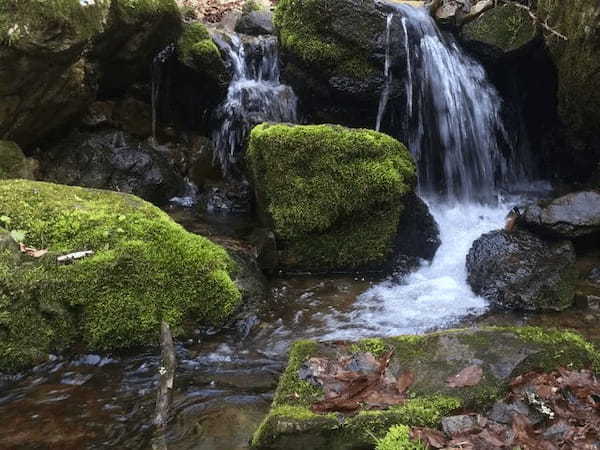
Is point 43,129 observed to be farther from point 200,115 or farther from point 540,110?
point 540,110

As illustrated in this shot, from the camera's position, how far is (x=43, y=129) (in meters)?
7.63

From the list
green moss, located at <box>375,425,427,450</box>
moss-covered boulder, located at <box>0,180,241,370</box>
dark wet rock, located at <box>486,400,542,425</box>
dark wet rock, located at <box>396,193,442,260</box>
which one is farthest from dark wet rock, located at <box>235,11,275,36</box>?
green moss, located at <box>375,425,427,450</box>

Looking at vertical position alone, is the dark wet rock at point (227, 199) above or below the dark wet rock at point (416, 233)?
above

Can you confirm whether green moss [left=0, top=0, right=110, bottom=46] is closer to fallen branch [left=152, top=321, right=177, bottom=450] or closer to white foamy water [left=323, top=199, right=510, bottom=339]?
fallen branch [left=152, top=321, right=177, bottom=450]

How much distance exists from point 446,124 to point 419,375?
263 inches

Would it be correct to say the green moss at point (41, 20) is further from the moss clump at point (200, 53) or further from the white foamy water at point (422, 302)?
the white foamy water at point (422, 302)

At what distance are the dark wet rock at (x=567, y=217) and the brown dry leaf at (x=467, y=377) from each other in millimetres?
4247

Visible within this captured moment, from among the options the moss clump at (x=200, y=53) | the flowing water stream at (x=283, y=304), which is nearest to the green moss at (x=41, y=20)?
the flowing water stream at (x=283, y=304)

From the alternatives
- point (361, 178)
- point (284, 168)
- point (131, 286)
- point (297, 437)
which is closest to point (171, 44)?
point (284, 168)

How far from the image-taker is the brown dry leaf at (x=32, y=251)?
4.33m

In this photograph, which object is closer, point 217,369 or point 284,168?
point 217,369

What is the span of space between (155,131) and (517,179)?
6.70m

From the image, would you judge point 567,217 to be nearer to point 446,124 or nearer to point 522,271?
point 522,271

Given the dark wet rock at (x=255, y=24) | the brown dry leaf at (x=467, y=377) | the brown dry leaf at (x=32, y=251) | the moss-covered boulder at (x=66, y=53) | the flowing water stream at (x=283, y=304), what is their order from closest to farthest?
the brown dry leaf at (x=467, y=377), the flowing water stream at (x=283, y=304), the brown dry leaf at (x=32, y=251), the moss-covered boulder at (x=66, y=53), the dark wet rock at (x=255, y=24)
